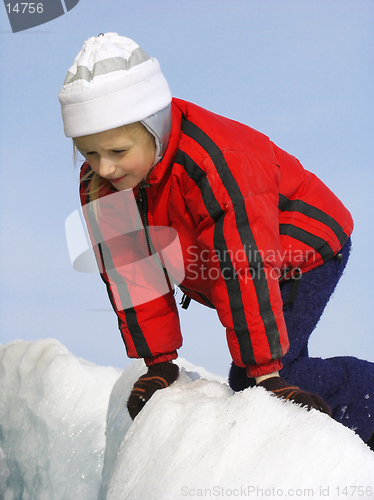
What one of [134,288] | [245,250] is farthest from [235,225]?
[134,288]

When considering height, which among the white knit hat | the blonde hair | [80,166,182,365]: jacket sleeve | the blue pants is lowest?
the blue pants

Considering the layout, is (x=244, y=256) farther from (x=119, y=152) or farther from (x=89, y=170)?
(x=89, y=170)

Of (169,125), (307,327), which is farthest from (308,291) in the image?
(169,125)

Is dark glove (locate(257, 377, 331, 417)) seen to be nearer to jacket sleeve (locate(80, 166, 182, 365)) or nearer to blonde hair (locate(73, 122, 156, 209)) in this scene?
jacket sleeve (locate(80, 166, 182, 365))

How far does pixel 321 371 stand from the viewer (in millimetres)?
1236

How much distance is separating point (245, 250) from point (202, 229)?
12 cm

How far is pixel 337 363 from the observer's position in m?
1.29

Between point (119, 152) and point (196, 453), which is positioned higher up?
point (119, 152)

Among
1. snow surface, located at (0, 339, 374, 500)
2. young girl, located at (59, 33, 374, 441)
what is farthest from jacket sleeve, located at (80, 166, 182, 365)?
snow surface, located at (0, 339, 374, 500)

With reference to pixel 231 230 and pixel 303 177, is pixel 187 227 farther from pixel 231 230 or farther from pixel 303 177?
pixel 303 177

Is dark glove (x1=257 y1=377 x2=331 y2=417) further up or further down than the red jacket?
further down

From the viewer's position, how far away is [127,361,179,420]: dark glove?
1.17 meters

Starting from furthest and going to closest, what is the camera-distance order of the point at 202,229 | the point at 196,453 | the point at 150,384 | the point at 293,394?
the point at 150,384, the point at 202,229, the point at 293,394, the point at 196,453

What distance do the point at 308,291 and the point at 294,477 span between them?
610 millimetres
